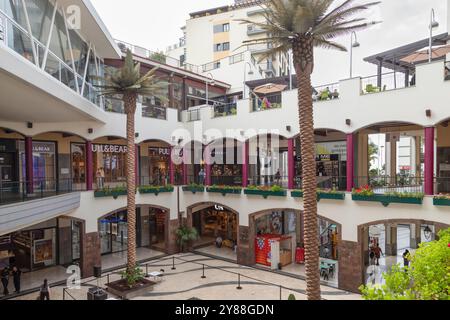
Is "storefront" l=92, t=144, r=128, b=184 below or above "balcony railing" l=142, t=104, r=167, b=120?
below

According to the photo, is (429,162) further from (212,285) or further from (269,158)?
(269,158)

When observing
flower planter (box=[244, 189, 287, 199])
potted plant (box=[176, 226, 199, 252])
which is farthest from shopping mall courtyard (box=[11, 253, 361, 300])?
flower planter (box=[244, 189, 287, 199])

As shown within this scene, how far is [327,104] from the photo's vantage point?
1838cm

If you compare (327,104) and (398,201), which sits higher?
(327,104)

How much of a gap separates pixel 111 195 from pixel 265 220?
12664mm

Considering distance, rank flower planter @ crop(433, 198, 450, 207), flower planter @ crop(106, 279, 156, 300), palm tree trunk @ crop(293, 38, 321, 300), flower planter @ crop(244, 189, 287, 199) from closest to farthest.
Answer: palm tree trunk @ crop(293, 38, 321, 300), flower planter @ crop(433, 198, 450, 207), flower planter @ crop(106, 279, 156, 300), flower planter @ crop(244, 189, 287, 199)

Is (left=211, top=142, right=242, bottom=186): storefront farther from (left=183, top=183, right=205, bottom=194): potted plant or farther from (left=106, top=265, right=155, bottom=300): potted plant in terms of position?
(left=106, top=265, right=155, bottom=300): potted plant

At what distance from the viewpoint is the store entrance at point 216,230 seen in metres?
25.8

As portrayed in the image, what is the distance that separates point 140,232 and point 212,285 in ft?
34.8

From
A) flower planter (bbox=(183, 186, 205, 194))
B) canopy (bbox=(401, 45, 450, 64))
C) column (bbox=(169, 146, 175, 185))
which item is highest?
canopy (bbox=(401, 45, 450, 64))

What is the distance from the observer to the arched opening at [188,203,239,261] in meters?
25.3

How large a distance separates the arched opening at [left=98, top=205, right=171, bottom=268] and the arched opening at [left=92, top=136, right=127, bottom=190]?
2.48 meters
